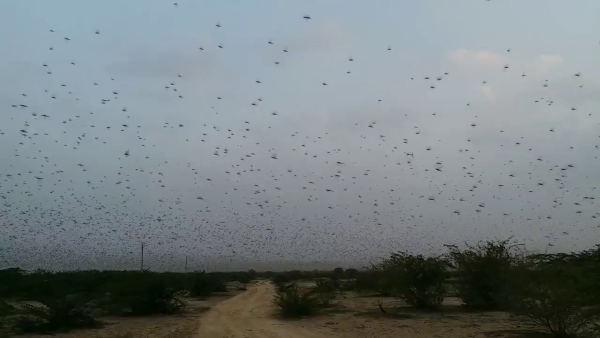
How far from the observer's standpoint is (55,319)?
26.1 metres

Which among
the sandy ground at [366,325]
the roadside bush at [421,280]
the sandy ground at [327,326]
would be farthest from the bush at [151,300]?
the roadside bush at [421,280]

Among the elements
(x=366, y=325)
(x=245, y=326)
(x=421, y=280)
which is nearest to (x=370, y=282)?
(x=421, y=280)

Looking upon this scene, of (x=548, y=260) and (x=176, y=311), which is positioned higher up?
(x=548, y=260)

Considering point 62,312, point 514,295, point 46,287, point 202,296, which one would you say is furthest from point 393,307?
point 46,287

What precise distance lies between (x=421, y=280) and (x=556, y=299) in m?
13.0

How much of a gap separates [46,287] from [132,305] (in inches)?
907

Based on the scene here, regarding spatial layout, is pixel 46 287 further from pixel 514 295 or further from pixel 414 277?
pixel 514 295

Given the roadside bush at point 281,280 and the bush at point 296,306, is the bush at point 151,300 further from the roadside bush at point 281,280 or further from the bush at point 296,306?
the roadside bush at point 281,280

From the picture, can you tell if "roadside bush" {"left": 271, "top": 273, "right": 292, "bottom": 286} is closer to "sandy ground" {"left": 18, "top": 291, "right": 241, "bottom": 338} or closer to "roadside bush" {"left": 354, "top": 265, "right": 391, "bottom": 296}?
"roadside bush" {"left": 354, "top": 265, "right": 391, "bottom": 296}

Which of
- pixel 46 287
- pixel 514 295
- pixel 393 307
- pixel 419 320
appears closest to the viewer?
pixel 514 295

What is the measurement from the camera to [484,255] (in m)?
30.2

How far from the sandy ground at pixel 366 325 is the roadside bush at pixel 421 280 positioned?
0.86 m

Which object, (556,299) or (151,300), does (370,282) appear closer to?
(151,300)

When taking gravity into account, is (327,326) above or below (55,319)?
below
